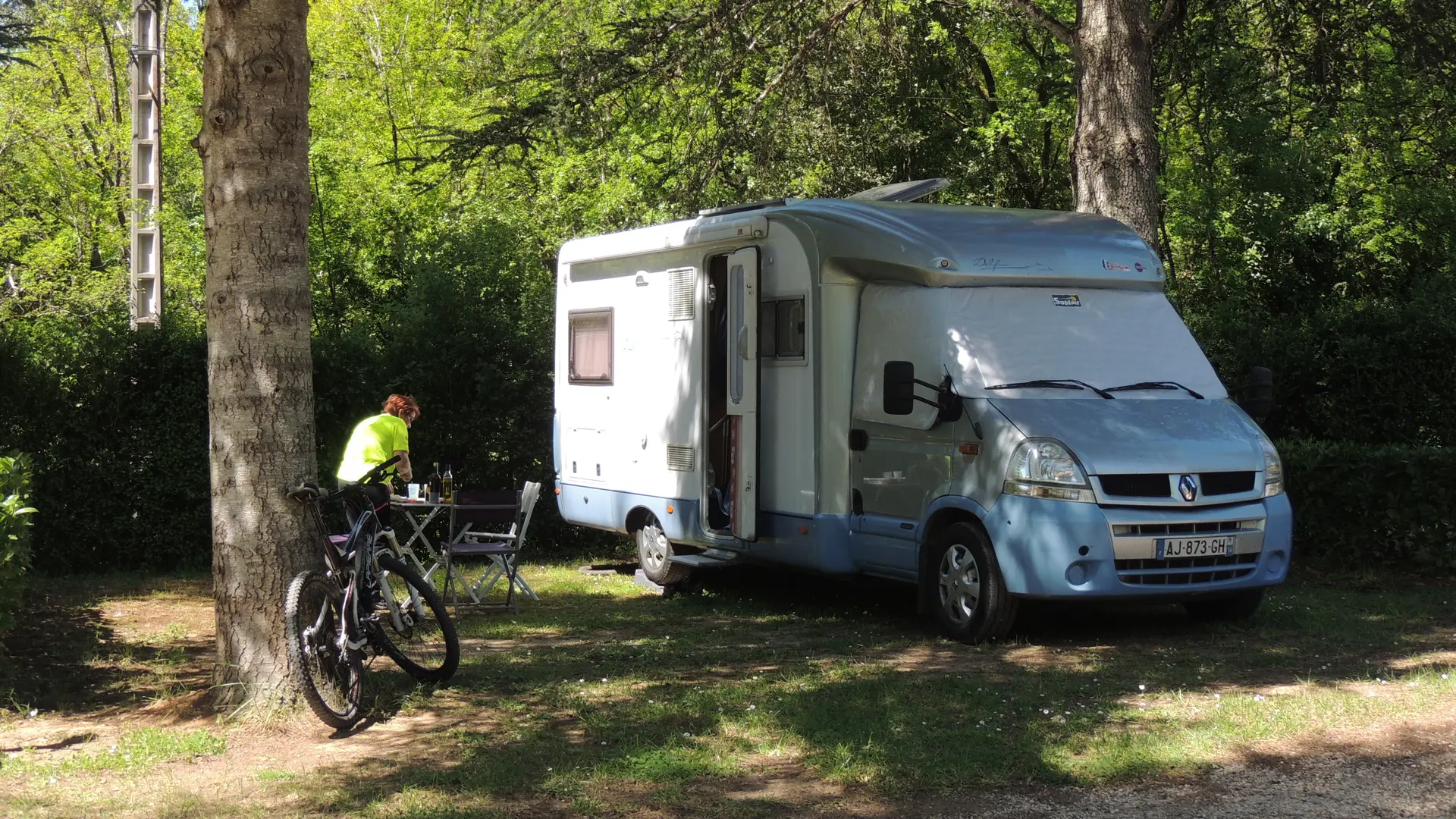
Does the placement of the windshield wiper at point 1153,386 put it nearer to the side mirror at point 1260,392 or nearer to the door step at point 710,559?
the side mirror at point 1260,392

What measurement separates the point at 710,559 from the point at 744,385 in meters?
1.48

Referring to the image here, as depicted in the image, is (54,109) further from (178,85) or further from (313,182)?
(313,182)

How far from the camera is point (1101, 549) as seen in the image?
8133 millimetres

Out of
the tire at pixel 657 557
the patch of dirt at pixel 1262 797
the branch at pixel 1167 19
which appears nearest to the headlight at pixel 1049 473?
the patch of dirt at pixel 1262 797

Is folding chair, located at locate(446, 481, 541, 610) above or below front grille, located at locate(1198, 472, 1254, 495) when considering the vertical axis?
below

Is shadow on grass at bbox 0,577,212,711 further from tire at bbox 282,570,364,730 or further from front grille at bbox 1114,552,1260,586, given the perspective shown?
front grille at bbox 1114,552,1260,586

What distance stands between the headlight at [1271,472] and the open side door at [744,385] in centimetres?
321

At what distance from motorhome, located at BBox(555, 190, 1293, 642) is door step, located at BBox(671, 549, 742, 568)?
2 cm

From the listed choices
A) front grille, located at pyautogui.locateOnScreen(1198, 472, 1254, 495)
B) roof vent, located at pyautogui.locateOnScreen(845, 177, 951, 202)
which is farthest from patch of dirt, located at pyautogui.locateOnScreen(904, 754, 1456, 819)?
roof vent, located at pyautogui.locateOnScreen(845, 177, 951, 202)

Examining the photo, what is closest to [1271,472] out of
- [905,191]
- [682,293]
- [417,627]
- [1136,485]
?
[1136,485]

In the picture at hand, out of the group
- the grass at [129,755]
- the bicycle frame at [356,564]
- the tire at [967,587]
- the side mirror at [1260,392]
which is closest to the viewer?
the grass at [129,755]

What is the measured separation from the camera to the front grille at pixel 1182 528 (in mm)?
8180

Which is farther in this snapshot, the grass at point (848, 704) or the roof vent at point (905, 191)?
the roof vent at point (905, 191)

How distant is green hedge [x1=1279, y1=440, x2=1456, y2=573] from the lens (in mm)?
11016
